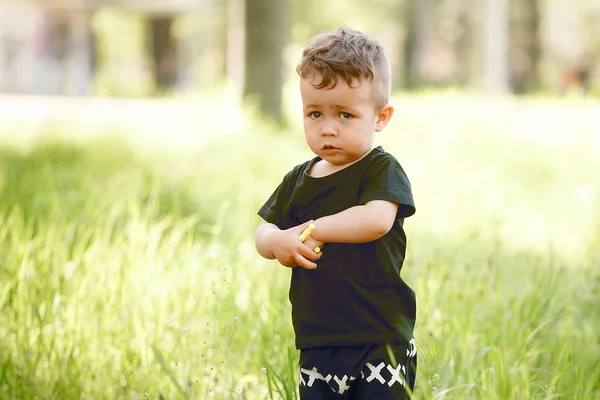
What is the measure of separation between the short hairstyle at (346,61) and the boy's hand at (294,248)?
37cm

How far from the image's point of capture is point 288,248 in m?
2.24

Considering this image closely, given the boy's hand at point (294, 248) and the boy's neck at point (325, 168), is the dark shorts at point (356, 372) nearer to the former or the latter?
the boy's hand at point (294, 248)

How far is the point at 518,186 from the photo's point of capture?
7.29 meters

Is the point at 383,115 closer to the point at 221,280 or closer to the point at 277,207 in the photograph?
the point at 277,207

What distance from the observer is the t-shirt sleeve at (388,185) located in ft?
7.24

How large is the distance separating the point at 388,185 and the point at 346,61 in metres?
0.32

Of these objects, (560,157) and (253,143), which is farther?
(560,157)

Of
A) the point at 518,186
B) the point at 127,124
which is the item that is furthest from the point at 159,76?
the point at 518,186

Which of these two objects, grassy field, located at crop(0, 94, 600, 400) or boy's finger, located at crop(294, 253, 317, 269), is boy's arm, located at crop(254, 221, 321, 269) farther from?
grassy field, located at crop(0, 94, 600, 400)

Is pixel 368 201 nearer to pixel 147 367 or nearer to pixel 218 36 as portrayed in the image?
pixel 147 367

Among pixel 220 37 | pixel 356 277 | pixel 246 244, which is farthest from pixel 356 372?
pixel 220 37

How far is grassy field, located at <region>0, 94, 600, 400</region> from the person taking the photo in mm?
2816

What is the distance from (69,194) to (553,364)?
10.5 ft

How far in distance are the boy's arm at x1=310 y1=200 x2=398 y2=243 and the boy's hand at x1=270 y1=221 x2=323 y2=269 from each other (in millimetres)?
36
